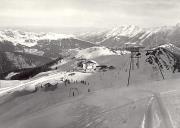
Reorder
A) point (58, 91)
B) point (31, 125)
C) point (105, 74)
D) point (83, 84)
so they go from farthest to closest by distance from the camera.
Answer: point (105, 74)
point (83, 84)
point (58, 91)
point (31, 125)

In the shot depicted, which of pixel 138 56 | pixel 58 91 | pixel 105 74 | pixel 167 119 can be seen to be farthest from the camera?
pixel 138 56

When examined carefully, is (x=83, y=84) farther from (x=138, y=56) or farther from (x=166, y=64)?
(x=138, y=56)

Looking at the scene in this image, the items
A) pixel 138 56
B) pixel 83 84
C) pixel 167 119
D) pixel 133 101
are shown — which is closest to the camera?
pixel 167 119

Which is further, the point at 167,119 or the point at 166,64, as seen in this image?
the point at 166,64

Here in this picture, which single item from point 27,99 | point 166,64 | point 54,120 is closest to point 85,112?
point 54,120

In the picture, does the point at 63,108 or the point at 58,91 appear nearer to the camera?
the point at 63,108

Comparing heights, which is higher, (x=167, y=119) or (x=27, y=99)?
(x=167, y=119)

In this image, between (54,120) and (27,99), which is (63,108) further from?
(27,99)

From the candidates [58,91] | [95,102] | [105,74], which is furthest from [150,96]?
[105,74]

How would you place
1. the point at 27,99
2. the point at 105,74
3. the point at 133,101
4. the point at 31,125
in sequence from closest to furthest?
1. the point at 31,125
2. the point at 133,101
3. the point at 27,99
4. the point at 105,74
